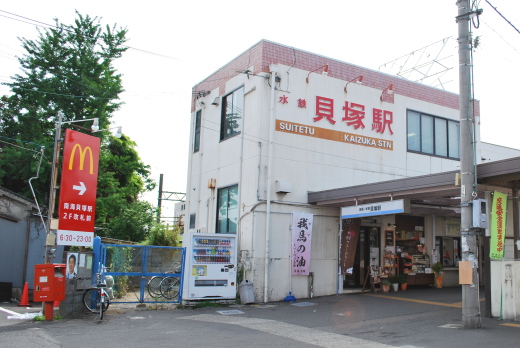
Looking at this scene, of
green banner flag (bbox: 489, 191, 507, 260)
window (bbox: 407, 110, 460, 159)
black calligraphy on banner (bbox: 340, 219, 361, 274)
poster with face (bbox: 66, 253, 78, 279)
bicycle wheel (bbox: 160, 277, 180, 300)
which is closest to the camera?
green banner flag (bbox: 489, 191, 507, 260)

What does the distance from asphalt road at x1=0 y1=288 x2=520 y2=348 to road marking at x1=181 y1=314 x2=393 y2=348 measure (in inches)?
0.7

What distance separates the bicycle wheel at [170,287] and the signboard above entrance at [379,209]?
5927mm

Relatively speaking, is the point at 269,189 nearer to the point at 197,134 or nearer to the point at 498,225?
the point at 197,134

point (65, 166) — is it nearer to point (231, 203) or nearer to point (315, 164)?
point (231, 203)

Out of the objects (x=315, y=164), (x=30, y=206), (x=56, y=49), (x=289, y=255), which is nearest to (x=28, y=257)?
(x=30, y=206)

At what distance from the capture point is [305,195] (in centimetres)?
1664

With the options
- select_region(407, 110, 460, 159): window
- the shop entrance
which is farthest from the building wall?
the shop entrance

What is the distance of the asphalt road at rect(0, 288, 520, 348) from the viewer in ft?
29.6

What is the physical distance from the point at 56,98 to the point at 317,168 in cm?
1544

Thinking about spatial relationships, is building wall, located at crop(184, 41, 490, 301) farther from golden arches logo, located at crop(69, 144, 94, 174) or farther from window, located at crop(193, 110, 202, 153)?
golden arches logo, located at crop(69, 144, 94, 174)

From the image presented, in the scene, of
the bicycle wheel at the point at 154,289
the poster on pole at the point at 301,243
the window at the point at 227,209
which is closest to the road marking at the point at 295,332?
the bicycle wheel at the point at 154,289

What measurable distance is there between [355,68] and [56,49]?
1656cm

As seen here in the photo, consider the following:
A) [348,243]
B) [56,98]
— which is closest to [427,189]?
[348,243]

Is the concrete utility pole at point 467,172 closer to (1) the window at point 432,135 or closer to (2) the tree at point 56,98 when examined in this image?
(1) the window at point 432,135
